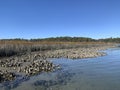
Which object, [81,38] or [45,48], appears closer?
[45,48]

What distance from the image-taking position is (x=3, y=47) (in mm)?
31734

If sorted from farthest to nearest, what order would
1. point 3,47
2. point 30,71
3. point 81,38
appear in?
1. point 81,38
2. point 3,47
3. point 30,71

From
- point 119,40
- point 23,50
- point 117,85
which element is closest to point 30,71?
point 117,85

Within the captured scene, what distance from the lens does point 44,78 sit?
1548 cm

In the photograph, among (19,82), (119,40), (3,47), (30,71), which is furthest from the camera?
(119,40)

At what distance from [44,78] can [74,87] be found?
339 centimetres

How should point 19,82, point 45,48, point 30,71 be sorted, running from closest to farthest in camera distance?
1. point 19,82
2. point 30,71
3. point 45,48

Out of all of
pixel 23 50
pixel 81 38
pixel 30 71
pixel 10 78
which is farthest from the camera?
pixel 81 38

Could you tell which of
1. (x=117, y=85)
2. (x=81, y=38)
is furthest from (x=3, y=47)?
(x=81, y=38)

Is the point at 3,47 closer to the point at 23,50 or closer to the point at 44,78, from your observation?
the point at 23,50

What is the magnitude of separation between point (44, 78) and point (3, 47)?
17.8 m

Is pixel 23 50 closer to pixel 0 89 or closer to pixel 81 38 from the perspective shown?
pixel 0 89

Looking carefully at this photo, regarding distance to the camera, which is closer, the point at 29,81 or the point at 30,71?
the point at 29,81

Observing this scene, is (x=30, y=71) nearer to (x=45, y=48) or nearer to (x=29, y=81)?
(x=29, y=81)
